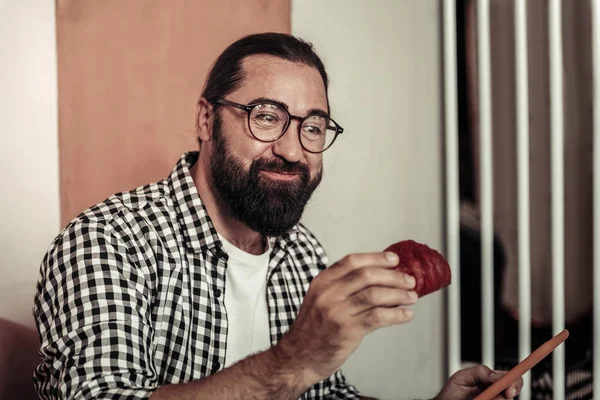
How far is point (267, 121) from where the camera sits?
1390 mm

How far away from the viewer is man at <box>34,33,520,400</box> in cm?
85

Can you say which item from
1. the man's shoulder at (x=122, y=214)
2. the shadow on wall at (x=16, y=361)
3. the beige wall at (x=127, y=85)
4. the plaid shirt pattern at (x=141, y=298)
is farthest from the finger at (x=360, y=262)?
the beige wall at (x=127, y=85)

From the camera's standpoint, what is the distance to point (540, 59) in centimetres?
175

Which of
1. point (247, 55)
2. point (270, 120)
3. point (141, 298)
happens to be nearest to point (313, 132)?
point (270, 120)

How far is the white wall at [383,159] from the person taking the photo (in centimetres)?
198

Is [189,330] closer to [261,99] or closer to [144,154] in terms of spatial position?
[261,99]

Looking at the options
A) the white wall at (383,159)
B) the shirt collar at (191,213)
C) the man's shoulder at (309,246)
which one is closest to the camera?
the shirt collar at (191,213)

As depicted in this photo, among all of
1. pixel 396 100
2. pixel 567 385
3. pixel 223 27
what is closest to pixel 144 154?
pixel 223 27

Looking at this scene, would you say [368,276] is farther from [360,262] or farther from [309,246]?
[309,246]

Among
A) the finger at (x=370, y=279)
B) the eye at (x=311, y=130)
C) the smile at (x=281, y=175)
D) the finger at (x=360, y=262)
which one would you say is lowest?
the finger at (x=370, y=279)

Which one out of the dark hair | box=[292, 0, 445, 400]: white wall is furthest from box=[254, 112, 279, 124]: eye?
box=[292, 0, 445, 400]: white wall

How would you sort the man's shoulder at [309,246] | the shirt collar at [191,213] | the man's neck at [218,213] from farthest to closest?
the man's shoulder at [309,246]
the man's neck at [218,213]
the shirt collar at [191,213]

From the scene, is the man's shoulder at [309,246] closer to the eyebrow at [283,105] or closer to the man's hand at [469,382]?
the eyebrow at [283,105]

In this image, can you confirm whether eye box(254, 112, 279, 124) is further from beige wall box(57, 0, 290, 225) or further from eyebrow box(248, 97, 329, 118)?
beige wall box(57, 0, 290, 225)
